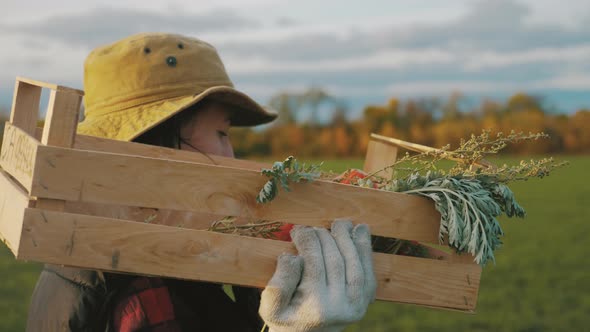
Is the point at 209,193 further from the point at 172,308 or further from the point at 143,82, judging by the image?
the point at 143,82

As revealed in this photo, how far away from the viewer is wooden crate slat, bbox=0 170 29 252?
179 cm

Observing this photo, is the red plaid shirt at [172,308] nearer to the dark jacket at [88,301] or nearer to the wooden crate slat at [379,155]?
the dark jacket at [88,301]

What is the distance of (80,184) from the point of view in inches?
70.0

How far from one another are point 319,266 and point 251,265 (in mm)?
178

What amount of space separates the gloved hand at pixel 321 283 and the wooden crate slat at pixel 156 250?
61 millimetres

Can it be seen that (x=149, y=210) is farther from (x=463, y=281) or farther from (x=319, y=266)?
(x=463, y=281)

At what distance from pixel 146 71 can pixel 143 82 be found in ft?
0.14

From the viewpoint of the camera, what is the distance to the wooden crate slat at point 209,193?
1771 millimetres

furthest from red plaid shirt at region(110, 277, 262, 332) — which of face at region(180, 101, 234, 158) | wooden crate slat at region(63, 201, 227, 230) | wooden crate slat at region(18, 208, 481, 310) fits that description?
face at region(180, 101, 234, 158)

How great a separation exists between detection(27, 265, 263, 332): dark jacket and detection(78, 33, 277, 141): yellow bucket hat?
59 centimetres

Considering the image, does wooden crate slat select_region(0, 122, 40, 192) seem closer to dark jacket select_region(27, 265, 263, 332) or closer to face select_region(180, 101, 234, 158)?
dark jacket select_region(27, 265, 263, 332)

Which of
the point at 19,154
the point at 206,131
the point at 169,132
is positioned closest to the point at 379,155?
the point at 206,131

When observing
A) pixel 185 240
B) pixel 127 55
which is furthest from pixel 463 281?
pixel 127 55

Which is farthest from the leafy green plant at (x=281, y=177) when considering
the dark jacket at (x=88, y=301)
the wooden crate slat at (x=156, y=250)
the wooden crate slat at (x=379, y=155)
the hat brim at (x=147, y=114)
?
the wooden crate slat at (x=379, y=155)
